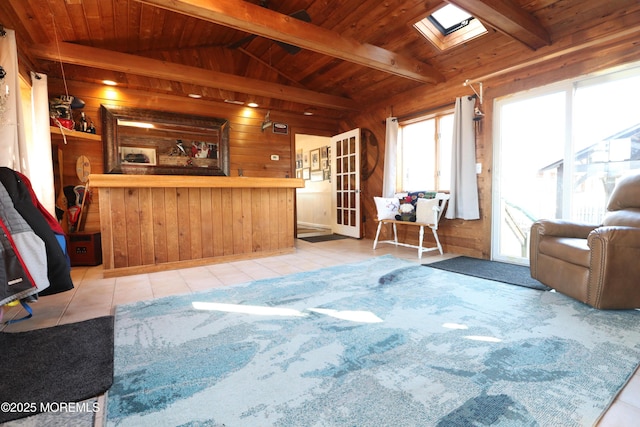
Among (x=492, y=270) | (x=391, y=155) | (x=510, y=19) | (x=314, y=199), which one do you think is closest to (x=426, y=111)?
(x=391, y=155)

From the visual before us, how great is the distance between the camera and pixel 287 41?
125 inches

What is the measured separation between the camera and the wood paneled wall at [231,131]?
14.0 ft

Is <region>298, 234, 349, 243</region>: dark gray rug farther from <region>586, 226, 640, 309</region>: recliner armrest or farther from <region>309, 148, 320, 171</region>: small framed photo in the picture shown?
<region>586, 226, 640, 309</region>: recliner armrest

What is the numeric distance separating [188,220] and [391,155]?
10.8ft

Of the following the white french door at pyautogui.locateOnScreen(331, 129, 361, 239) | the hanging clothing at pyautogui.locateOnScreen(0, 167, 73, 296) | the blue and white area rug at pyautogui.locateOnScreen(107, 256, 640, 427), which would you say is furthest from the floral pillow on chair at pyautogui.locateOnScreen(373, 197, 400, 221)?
the hanging clothing at pyautogui.locateOnScreen(0, 167, 73, 296)

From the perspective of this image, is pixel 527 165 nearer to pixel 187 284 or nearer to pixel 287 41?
pixel 287 41

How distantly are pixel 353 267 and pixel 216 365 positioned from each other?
2095mm

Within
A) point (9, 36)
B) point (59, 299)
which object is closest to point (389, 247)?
point (59, 299)

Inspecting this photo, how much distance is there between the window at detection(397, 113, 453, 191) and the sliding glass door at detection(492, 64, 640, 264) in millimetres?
770

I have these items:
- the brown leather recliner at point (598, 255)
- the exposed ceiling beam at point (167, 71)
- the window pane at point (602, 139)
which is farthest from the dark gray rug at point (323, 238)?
the window pane at point (602, 139)

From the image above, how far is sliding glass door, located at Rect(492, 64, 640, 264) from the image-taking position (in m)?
2.92

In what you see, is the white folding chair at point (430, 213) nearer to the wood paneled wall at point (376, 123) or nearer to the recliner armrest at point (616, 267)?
the wood paneled wall at point (376, 123)

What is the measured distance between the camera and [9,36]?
2637 mm

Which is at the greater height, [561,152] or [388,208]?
[561,152]
